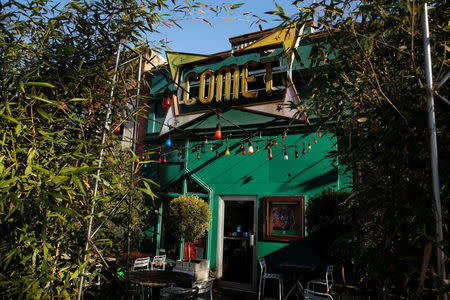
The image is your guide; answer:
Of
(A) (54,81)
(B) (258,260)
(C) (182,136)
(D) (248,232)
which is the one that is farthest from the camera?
(C) (182,136)

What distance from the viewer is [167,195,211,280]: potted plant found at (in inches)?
287

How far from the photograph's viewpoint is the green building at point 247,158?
741cm

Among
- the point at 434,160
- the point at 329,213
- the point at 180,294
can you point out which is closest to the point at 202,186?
the point at 180,294

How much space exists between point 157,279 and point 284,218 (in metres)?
3.75

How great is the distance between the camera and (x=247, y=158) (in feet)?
27.1

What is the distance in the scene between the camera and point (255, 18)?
6.95ft

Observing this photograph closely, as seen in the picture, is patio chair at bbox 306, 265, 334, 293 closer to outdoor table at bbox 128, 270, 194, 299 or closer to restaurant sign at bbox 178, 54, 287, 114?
outdoor table at bbox 128, 270, 194, 299

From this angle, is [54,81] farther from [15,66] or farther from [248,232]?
[248,232]

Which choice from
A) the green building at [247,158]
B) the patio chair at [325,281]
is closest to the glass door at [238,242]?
the green building at [247,158]

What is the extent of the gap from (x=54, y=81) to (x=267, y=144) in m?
6.46

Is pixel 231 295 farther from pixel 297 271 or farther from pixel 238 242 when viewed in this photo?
pixel 297 271

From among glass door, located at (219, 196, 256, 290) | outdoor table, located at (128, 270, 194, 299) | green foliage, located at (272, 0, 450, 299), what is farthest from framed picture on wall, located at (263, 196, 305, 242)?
green foliage, located at (272, 0, 450, 299)

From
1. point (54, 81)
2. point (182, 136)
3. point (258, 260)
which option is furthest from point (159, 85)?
point (54, 81)

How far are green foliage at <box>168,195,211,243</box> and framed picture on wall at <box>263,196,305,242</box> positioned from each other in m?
1.65
